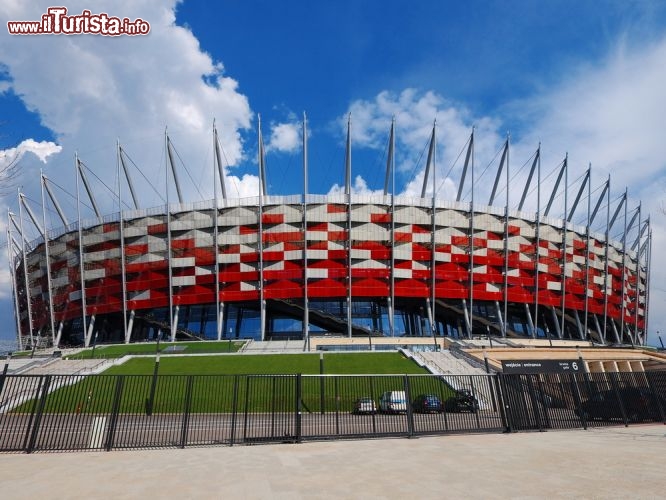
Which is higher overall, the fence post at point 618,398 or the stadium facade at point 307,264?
the stadium facade at point 307,264

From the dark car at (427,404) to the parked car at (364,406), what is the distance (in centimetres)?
148

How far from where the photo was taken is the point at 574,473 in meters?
9.02

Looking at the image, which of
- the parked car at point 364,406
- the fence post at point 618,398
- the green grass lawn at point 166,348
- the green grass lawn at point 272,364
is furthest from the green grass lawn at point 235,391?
the green grass lawn at point 166,348

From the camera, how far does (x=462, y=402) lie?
56.0 ft

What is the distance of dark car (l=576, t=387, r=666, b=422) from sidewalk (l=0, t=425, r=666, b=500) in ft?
16.0

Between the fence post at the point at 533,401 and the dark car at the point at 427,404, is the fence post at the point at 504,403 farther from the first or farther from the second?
the dark car at the point at 427,404

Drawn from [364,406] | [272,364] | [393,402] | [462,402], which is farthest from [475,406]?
→ [272,364]

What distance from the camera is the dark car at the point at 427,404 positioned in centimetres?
1667

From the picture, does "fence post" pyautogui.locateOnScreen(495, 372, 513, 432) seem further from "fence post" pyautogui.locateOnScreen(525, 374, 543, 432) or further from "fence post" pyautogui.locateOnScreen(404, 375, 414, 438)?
"fence post" pyautogui.locateOnScreen(404, 375, 414, 438)

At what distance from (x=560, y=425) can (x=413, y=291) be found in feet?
179

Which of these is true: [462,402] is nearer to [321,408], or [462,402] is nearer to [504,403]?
[504,403]

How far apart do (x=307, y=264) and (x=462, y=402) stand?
2158 inches

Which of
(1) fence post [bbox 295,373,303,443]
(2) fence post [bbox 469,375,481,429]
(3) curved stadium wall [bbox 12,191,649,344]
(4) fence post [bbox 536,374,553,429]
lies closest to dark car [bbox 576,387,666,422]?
(4) fence post [bbox 536,374,553,429]

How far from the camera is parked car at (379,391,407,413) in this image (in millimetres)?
16625
